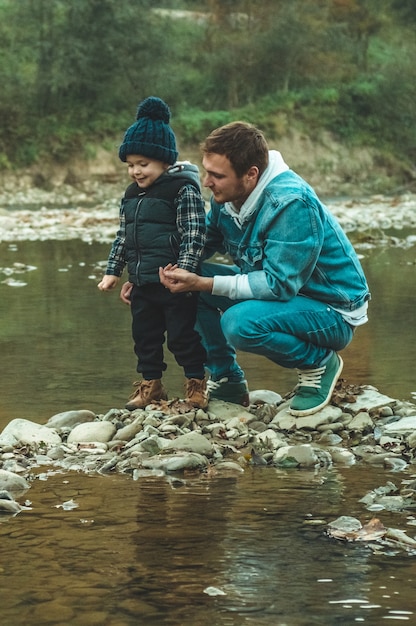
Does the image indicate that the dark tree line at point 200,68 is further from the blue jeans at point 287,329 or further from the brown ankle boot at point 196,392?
the blue jeans at point 287,329

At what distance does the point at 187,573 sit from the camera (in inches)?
130

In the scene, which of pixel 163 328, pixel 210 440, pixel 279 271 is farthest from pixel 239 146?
pixel 210 440

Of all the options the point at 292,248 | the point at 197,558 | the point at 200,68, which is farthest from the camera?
the point at 200,68

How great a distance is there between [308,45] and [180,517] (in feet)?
140

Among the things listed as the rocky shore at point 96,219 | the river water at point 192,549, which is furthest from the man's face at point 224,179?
the rocky shore at point 96,219

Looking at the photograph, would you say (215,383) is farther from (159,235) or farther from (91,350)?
(91,350)

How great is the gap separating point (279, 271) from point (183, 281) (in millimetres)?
429

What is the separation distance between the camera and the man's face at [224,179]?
512 cm

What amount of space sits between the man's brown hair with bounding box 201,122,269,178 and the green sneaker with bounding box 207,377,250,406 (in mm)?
1072

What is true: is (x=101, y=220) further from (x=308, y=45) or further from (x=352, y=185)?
(x=308, y=45)

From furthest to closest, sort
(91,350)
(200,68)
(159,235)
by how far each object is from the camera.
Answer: (200,68), (91,350), (159,235)

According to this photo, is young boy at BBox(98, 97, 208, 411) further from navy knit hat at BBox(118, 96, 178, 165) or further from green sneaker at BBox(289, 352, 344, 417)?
green sneaker at BBox(289, 352, 344, 417)

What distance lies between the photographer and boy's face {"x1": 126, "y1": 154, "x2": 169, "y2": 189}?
214 inches

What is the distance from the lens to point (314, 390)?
540 centimetres
